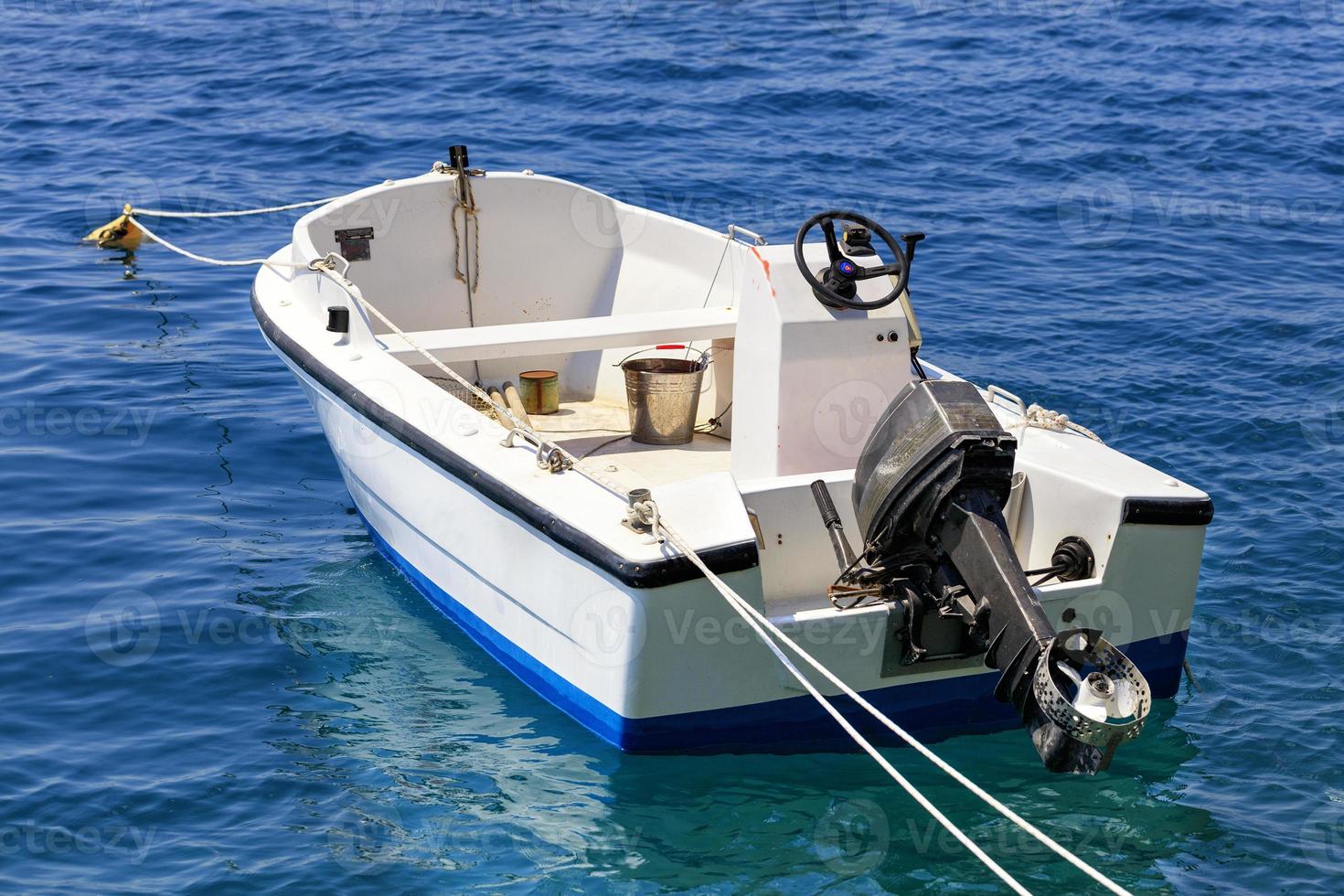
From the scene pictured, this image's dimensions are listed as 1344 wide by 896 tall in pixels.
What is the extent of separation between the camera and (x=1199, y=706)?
5.38 meters

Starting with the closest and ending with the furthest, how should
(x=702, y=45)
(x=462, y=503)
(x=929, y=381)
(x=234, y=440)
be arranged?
(x=929, y=381)
(x=462, y=503)
(x=234, y=440)
(x=702, y=45)

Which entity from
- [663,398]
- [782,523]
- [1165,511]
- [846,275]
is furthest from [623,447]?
[1165,511]

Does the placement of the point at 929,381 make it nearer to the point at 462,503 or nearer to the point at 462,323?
the point at 462,503

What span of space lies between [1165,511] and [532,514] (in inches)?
81.3

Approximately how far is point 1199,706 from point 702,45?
12477 mm

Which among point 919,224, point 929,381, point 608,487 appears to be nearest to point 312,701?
point 608,487

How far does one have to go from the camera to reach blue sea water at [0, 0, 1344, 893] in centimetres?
464

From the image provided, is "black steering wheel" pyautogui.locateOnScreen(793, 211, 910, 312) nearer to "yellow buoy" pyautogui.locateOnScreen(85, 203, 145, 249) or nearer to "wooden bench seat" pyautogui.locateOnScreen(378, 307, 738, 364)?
"wooden bench seat" pyautogui.locateOnScreen(378, 307, 738, 364)

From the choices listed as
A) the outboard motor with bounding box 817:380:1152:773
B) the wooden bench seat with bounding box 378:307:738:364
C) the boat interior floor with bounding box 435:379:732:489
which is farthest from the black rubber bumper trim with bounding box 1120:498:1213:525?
the wooden bench seat with bounding box 378:307:738:364

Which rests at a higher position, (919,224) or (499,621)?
(919,224)

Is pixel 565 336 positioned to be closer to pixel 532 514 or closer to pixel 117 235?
pixel 532 514

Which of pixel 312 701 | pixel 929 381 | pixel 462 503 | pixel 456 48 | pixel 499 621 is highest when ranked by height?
pixel 456 48

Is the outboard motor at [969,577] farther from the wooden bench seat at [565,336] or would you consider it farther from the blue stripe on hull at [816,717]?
the wooden bench seat at [565,336]

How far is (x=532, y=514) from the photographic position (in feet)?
15.7
